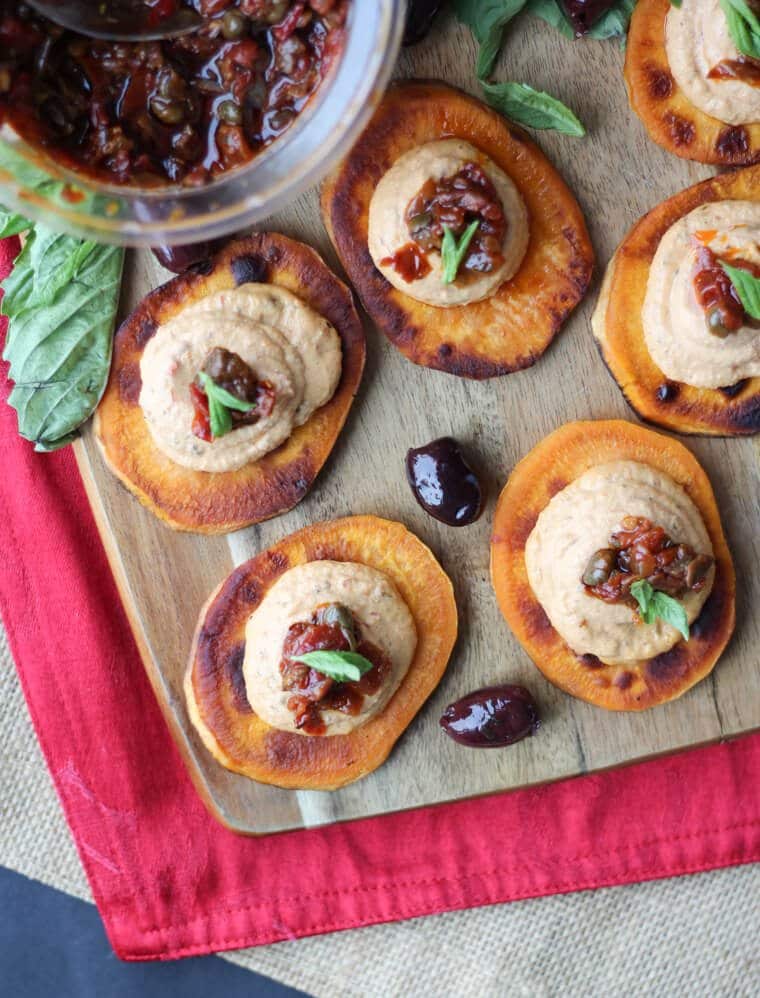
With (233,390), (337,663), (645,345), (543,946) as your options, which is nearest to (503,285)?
(645,345)

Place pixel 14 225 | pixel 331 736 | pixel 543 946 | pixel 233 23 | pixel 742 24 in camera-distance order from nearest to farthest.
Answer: pixel 233 23
pixel 742 24
pixel 14 225
pixel 331 736
pixel 543 946

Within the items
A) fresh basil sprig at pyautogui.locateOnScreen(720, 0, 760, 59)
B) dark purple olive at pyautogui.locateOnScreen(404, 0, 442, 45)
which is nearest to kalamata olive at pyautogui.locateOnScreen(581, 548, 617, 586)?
fresh basil sprig at pyautogui.locateOnScreen(720, 0, 760, 59)

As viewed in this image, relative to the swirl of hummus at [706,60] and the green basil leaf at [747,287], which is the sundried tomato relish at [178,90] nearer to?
the swirl of hummus at [706,60]

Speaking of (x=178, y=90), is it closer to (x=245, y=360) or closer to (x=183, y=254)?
(x=183, y=254)

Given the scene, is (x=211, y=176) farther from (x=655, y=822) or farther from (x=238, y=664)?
(x=655, y=822)

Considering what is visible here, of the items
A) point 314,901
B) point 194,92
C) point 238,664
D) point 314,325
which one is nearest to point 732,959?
point 314,901

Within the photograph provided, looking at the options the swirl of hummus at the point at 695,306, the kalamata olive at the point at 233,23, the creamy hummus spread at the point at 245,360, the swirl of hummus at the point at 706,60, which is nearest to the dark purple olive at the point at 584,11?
the swirl of hummus at the point at 706,60

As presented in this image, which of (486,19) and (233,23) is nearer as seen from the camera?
(233,23)
